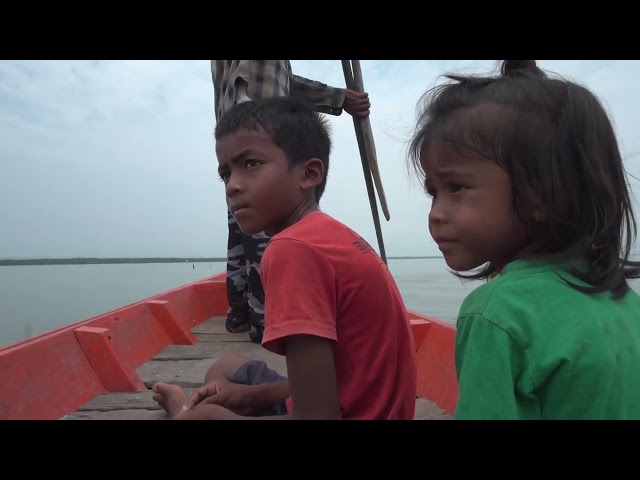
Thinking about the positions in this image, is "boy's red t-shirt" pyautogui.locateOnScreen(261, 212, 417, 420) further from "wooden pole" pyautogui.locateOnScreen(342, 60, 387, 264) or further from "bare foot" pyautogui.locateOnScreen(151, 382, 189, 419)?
"wooden pole" pyautogui.locateOnScreen(342, 60, 387, 264)

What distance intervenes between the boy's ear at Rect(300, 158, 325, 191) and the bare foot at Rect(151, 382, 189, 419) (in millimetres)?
647

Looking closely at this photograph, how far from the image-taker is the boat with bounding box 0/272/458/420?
1.39m

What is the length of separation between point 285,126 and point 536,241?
2.13ft

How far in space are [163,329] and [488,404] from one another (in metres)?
2.06

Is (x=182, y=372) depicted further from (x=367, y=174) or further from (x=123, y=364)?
(x=367, y=174)

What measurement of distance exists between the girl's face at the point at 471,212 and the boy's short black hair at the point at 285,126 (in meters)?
0.48

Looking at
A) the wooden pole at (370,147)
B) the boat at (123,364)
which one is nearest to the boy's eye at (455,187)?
the boat at (123,364)

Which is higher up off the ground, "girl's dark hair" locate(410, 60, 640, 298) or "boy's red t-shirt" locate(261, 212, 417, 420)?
"girl's dark hair" locate(410, 60, 640, 298)

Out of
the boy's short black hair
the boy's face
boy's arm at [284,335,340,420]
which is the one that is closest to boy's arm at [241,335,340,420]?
boy's arm at [284,335,340,420]

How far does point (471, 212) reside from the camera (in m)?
0.69

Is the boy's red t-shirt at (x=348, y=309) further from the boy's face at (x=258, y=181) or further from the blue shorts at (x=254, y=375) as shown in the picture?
the blue shorts at (x=254, y=375)

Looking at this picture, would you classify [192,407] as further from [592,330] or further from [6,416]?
[592,330]
